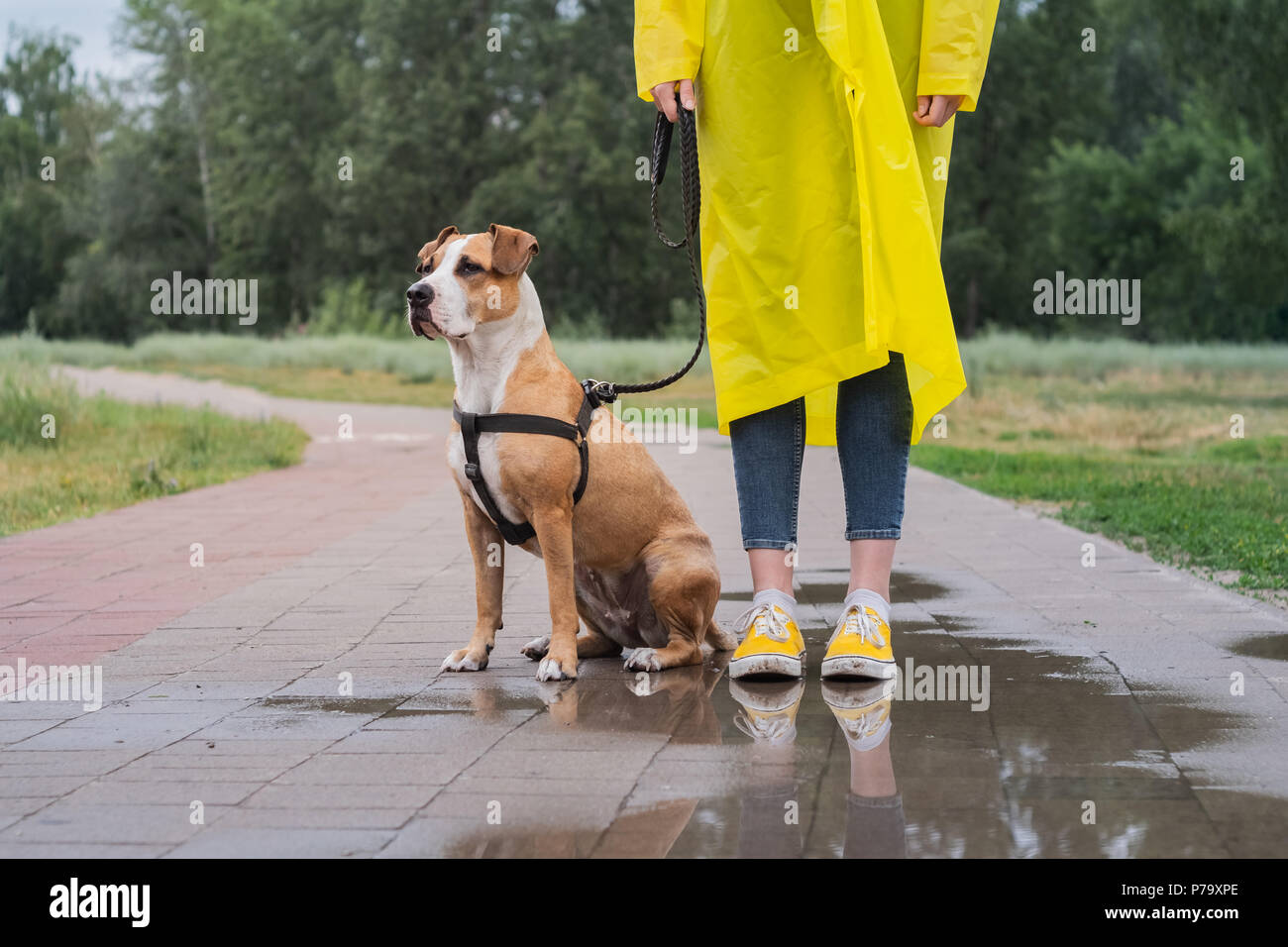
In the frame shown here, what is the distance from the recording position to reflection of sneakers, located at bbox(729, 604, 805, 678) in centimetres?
373

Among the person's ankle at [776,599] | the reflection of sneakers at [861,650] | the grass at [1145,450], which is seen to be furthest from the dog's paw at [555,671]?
the grass at [1145,450]

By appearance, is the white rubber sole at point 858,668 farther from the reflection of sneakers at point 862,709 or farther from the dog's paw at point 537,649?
the dog's paw at point 537,649

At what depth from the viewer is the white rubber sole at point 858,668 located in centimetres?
371

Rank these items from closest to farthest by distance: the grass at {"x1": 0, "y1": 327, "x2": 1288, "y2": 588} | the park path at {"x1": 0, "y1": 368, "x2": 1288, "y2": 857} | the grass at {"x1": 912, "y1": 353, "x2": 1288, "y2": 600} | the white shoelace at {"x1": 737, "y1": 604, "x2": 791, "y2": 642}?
the park path at {"x1": 0, "y1": 368, "x2": 1288, "y2": 857} → the white shoelace at {"x1": 737, "y1": 604, "x2": 791, "y2": 642} → the grass at {"x1": 912, "y1": 353, "x2": 1288, "y2": 600} → the grass at {"x1": 0, "y1": 327, "x2": 1288, "y2": 588}

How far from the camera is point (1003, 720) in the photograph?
3.22 metres

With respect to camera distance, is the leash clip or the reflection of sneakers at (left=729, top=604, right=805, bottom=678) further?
the leash clip

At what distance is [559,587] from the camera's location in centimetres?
390

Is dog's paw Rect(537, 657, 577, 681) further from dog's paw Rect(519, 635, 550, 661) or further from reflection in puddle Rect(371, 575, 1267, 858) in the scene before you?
dog's paw Rect(519, 635, 550, 661)

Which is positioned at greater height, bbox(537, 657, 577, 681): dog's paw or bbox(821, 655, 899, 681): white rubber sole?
bbox(821, 655, 899, 681): white rubber sole

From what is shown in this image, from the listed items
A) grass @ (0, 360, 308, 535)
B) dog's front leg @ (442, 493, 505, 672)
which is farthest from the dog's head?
grass @ (0, 360, 308, 535)

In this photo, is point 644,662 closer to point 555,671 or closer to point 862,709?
point 555,671

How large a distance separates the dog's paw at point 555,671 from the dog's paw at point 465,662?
0.26m

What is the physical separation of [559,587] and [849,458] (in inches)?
36.4
